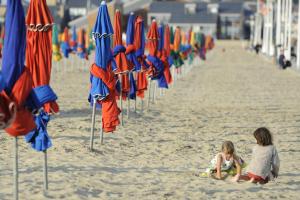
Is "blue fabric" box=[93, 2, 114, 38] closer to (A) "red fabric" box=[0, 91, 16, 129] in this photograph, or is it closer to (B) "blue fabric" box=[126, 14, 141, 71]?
(B) "blue fabric" box=[126, 14, 141, 71]

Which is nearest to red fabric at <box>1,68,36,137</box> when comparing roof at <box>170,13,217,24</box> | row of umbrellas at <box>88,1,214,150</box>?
row of umbrellas at <box>88,1,214,150</box>

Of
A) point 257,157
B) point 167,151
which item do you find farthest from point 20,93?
point 167,151

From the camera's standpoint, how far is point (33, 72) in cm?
816

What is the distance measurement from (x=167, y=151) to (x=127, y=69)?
126 inches

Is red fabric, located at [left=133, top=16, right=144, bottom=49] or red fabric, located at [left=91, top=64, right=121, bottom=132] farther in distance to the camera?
red fabric, located at [left=133, top=16, right=144, bottom=49]

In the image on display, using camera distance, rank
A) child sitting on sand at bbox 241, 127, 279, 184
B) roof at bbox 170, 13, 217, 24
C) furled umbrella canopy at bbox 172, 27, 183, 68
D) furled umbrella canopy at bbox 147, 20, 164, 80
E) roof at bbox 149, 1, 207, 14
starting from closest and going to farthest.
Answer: child sitting on sand at bbox 241, 127, 279, 184 < furled umbrella canopy at bbox 147, 20, 164, 80 < furled umbrella canopy at bbox 172, 27, 183, 68 < roof at bbox 170, 13, 217, 24 < roof at bbox 149, 1, 207, 14

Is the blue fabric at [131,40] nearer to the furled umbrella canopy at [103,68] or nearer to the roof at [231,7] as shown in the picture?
the furled umbrella canopy at [103,68]

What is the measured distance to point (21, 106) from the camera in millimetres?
6496

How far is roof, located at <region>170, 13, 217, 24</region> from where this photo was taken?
10469cm

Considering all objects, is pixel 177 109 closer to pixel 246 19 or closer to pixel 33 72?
pixel 33 72

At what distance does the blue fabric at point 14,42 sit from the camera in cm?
649

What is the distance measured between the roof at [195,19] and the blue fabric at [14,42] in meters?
98.5

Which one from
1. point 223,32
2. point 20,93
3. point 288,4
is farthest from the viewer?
point 223,32

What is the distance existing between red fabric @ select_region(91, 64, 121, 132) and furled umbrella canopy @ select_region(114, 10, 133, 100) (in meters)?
2.18
